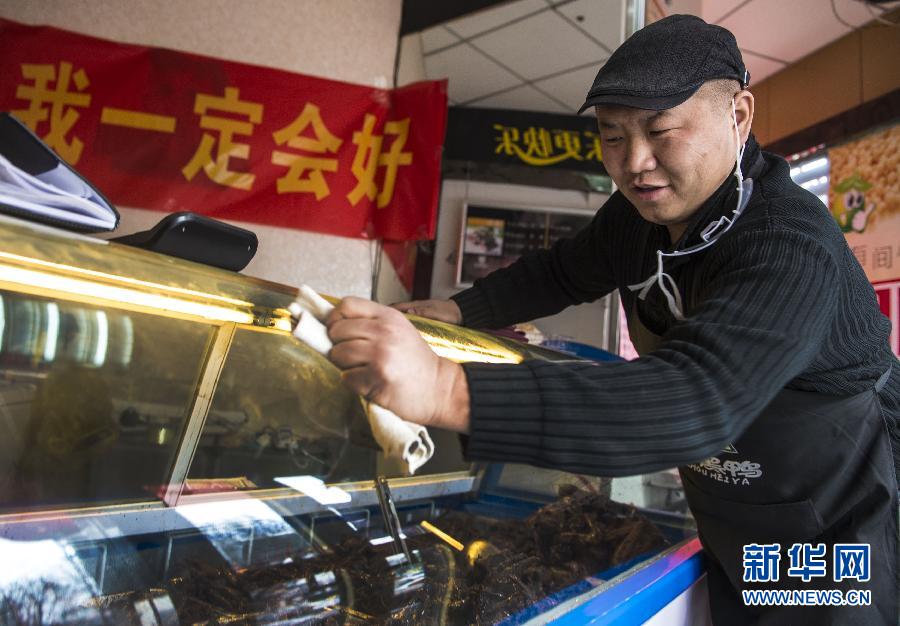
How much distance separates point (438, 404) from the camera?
0.60 m

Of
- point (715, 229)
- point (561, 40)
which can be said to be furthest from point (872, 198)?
point (715, 229)

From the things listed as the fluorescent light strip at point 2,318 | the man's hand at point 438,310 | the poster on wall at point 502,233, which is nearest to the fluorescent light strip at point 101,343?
the fluorescent light strip at point 2,318

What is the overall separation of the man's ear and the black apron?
393mm

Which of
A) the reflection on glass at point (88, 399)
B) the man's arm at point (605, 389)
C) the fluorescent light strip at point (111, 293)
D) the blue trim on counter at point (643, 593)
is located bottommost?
the blue trim on counter at point (643, 593)

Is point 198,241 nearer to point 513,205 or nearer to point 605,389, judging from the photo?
point 605,389

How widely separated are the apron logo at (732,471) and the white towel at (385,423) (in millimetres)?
650

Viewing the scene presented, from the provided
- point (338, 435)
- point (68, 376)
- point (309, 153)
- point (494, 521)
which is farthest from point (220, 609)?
point (309, 153)

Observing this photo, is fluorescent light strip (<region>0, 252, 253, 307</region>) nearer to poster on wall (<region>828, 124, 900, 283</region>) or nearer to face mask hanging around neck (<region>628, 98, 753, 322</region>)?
face mask hanging around neck (<region>628, 98, 753, 322</region>)

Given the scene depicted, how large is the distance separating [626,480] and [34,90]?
287cm

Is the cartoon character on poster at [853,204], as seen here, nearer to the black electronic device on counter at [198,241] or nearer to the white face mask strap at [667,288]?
the white face mask strap at [667,288]

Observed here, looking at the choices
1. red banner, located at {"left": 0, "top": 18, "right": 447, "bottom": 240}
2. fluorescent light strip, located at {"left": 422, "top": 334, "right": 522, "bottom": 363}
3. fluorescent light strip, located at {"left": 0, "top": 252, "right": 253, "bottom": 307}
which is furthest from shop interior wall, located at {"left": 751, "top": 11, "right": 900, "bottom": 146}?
fluorescent light strip, located at {"left": 0, "top": 252, "right": 253, "bottom": 307}

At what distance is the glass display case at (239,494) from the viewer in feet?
2.47

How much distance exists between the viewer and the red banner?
102 inches

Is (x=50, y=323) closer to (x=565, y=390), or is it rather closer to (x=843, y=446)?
(x=565, y=390)
